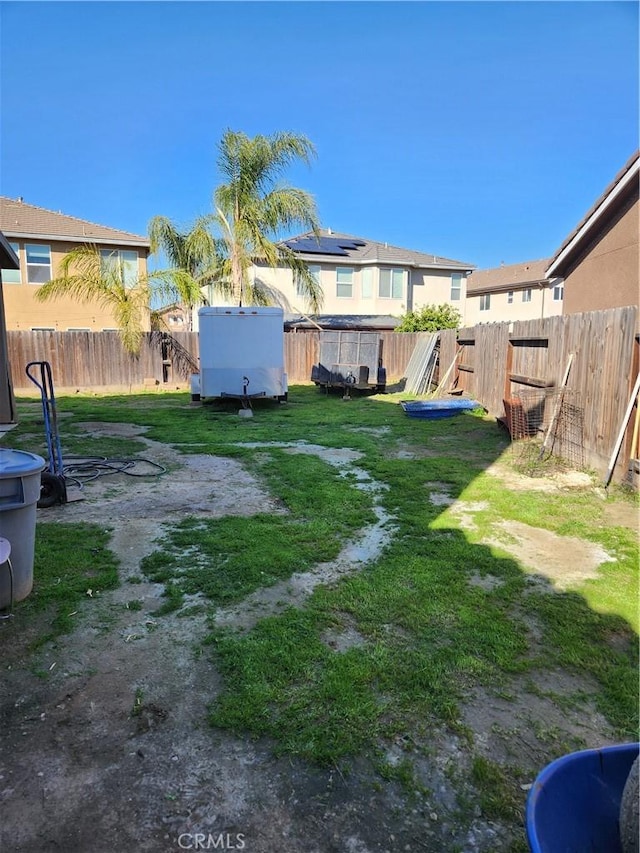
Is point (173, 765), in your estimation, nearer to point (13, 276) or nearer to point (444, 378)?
point (444, 378)

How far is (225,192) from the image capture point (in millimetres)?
17125

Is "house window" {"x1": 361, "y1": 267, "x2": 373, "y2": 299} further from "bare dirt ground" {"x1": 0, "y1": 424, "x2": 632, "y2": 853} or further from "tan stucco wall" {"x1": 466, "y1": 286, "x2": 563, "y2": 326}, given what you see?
"bare dirt ground" {"x1": 0, "y1": 424, "x2": 632, "y2": 853}

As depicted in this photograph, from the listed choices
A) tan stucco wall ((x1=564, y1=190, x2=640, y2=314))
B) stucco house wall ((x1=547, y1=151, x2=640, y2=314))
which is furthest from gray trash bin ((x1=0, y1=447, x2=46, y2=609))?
tan stucco wall ((x1=564, y1=190, x2=640, y2=314))

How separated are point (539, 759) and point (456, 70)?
6784 mm

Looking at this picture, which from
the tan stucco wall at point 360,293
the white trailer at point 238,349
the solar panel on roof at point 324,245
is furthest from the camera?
the solar panel on roof at point 324,245

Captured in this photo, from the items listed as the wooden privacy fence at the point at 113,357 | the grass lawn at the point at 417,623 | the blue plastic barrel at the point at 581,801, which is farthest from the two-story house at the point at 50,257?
the blue plastic barrel at the point at 581,801

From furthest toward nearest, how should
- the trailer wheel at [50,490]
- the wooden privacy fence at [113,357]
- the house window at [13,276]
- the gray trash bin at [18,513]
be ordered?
1. the house window at [13,276]
2. the wooden privacy fence at [113,357]
3. the trailer wheel at [50,490]
4. the gray trash bin at [18,513]

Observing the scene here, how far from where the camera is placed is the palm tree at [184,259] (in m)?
17.1

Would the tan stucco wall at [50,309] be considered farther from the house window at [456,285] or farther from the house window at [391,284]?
the house window at [456,285]

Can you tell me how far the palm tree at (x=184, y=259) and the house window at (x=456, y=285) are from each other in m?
15.1

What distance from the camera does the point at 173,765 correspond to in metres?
2.07

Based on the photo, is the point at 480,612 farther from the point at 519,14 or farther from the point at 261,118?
the point at 261,118

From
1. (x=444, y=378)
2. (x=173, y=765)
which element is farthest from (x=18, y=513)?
(x=444, y=378)

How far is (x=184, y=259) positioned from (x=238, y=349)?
25.0 ft
